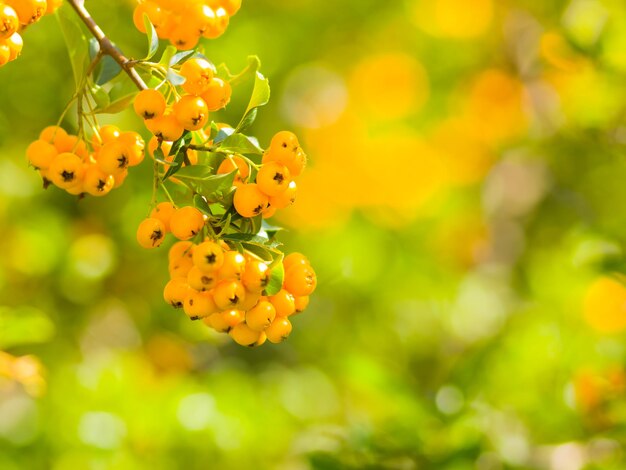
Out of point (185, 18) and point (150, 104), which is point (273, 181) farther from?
point (185, 18)

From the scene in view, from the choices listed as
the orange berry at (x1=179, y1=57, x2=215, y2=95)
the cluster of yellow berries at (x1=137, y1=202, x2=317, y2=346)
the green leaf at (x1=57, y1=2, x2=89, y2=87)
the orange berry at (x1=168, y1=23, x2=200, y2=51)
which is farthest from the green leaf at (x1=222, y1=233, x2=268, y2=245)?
the green leaf at (x1=57, y1=2, x2=89, y2=87)

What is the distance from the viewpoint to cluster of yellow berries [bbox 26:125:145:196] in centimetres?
131

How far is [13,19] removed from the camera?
121 cm

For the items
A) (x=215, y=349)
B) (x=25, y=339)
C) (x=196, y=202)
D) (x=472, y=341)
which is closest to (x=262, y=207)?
(x=196, y=202)

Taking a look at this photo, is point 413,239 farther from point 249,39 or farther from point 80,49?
point 80,49

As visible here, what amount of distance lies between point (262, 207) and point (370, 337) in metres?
3.02

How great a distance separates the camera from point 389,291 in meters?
4.04

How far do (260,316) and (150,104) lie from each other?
1.23 feet

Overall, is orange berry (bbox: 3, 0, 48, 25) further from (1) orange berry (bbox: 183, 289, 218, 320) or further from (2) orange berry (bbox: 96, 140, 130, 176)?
(1) orange berry (bbox: 183, 289, 218, 320)

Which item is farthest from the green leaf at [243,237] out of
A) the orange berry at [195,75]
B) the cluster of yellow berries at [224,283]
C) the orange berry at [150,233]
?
the orange berry at [195,75]

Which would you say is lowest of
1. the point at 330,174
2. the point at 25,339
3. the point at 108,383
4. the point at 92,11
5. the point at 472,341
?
the point at 25,339

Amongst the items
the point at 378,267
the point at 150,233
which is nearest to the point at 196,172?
the point at 150,233

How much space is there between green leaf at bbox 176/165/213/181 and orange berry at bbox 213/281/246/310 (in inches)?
6.7

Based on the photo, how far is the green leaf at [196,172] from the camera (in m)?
1.25
